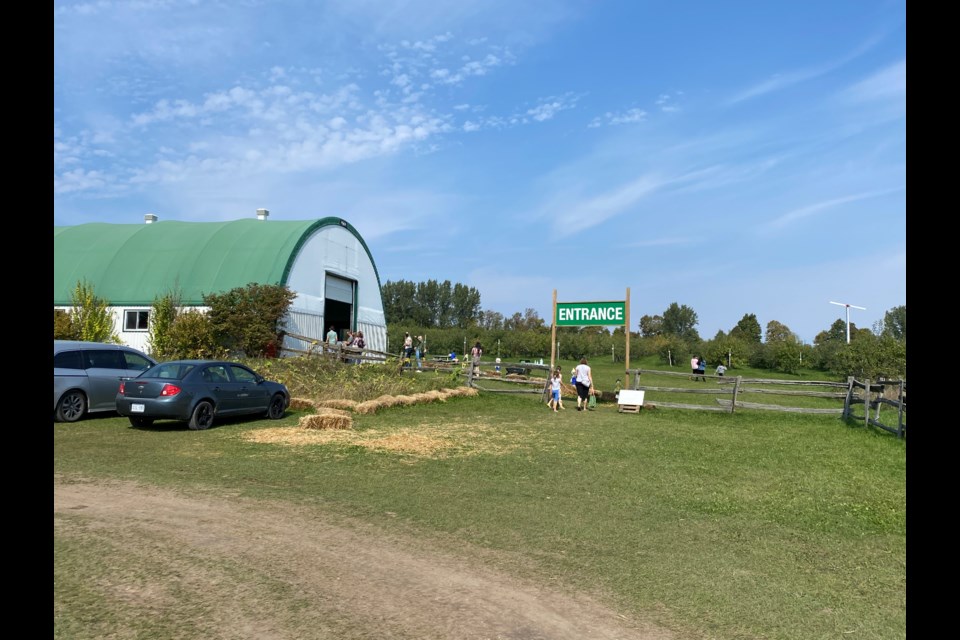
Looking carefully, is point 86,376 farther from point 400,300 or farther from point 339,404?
point 400,300

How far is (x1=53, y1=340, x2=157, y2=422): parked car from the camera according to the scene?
46.3 feet

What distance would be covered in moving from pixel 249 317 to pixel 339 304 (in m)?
8.95

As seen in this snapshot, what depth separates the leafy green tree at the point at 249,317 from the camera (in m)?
29.9

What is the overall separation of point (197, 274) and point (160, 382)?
21.3m

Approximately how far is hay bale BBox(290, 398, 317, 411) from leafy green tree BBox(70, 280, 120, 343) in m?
18.5

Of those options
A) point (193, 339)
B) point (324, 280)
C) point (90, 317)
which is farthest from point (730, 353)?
point (90, 317)

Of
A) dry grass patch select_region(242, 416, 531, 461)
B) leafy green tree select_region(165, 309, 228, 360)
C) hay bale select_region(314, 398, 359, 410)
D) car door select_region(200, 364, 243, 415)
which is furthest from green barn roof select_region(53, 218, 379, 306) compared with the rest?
dry grass patch select_region(242, 416, 531, 461)

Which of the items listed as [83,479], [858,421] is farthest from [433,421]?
[858,421]

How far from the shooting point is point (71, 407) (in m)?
14.3

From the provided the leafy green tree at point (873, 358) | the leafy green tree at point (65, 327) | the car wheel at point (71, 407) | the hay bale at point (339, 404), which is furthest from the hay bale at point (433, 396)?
the leafy green tree at point (873, 358)

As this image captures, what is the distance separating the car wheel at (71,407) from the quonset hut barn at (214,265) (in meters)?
16.8

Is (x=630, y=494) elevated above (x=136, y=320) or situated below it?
below

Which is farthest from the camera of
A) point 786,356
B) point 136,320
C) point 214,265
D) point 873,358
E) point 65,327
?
point 786,356
